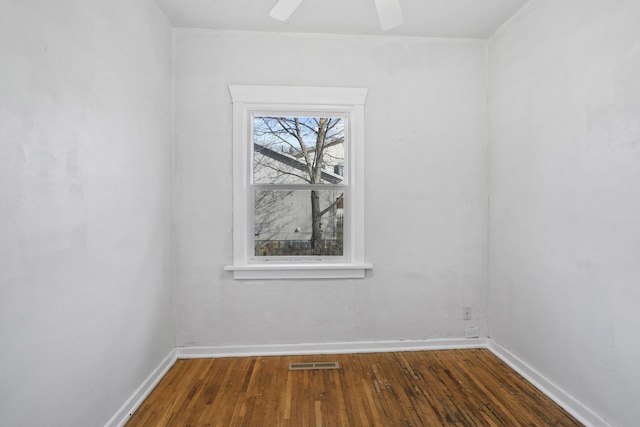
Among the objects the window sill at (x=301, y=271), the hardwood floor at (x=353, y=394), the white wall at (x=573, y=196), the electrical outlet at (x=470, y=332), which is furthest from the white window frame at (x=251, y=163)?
the white wall at (x=573, y=196)

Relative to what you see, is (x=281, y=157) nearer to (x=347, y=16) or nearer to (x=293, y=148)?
(x=293, y=148)

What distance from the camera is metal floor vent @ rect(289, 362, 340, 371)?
228 cm

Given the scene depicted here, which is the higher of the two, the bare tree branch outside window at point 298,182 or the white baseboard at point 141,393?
the bare tree branch outside window at point 298,182

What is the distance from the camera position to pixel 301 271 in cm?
251

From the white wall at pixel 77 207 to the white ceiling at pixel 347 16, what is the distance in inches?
12.7

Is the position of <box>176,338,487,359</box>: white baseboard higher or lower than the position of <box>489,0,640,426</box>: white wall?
lower

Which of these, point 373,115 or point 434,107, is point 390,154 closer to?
point 373,115

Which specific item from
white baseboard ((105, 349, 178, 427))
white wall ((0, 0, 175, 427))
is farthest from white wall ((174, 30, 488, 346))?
white wall ((0, 0, 175, 427))

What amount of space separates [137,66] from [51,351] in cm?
162

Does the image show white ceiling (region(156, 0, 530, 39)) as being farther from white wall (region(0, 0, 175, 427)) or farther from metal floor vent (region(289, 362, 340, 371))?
metal floor vent (region(289, 362, 340, 371))

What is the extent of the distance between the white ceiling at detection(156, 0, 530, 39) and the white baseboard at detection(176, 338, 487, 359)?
2.52 meters

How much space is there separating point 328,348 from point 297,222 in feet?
3.48

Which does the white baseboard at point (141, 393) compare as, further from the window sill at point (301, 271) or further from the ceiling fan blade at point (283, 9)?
the ceiling fan blade at point (283, 9)

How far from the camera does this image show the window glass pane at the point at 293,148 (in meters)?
2.55
